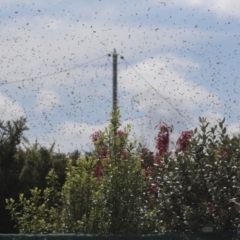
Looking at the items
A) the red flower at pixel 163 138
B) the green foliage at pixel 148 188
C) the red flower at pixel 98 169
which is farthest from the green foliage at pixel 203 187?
the red flower at pixel 163 138

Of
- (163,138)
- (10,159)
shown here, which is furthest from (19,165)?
(163,138)

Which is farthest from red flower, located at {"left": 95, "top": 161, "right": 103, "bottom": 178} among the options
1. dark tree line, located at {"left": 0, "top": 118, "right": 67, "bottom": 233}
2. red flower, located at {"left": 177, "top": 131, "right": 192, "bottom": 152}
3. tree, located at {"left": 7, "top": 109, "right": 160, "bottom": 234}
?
dark tree line, located at {"left": 0, "top": 118, "right": 67, "bottom": 233}

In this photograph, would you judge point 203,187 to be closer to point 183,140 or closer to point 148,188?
point 148,188

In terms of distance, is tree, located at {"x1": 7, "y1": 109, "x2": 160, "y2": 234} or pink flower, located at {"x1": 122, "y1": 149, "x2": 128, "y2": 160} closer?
tree, located at {"x1": 7, "y1": 109, "x2": 160, "y2": 234}

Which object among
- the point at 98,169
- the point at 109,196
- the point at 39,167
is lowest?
the point at 109,196

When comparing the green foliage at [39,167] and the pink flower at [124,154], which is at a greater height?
the green foliage at [39,167]

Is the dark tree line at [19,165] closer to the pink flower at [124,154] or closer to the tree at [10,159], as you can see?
the tree at [10,159]

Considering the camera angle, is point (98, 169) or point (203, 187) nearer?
point (203, 187)

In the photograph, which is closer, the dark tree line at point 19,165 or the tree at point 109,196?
the tree at point 109,196

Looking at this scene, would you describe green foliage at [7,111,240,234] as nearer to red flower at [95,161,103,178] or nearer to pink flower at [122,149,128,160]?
pink flower at [122,149,128,160]

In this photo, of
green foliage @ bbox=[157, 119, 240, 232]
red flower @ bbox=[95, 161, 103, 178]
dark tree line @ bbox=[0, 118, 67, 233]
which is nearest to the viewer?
green foliage @ bbox=[157, 119, 240, 232]

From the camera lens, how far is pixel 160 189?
1204cm

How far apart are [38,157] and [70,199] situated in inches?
501

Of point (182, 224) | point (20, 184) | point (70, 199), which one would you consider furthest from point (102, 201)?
point (20, 184)
